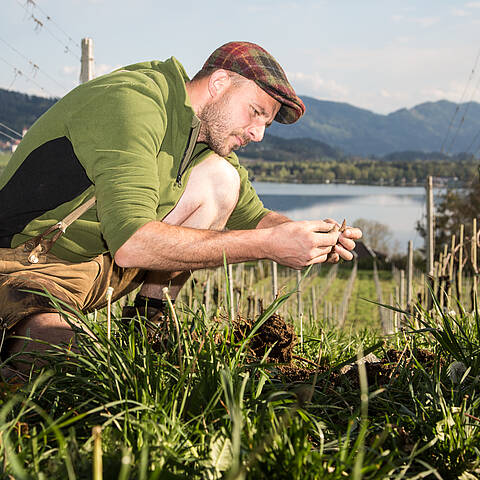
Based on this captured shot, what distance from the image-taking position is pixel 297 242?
77.9 inches

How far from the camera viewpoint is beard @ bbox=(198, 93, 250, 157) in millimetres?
2336

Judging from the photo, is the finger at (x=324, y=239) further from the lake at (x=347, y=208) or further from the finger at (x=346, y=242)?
the lake at (x=347, y=208)

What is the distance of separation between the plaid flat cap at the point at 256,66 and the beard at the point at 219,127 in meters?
0.14

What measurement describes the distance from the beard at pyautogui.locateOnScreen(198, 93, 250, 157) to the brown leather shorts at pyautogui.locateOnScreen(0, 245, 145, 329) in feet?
2.57

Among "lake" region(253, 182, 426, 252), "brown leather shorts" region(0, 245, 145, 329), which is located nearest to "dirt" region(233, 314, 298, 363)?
"brown leather shorts" region(0, 245, 145, 329)

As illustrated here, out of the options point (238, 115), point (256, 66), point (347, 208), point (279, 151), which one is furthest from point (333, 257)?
→ point (279, 151)

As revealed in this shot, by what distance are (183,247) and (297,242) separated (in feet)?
1.47

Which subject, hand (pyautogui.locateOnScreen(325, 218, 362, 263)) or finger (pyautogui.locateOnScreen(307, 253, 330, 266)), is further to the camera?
hand (pyautogui.locateOnScreen(325, 218, 362, 263))

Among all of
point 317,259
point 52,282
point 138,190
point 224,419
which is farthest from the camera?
point 52,282

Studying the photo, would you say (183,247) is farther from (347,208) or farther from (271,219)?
(347,208)

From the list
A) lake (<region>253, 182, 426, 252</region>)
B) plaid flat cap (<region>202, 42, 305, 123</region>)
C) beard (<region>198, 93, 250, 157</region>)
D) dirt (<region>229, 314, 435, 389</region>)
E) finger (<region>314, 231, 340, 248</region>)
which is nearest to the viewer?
dirt (<region>229, 314, 435, 389</region>)

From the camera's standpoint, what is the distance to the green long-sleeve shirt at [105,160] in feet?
6.10

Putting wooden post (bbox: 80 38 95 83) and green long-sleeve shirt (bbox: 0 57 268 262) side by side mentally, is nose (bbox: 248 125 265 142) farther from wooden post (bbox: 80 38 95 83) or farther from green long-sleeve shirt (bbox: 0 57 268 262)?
wooden post (bbox: 80 38 95 83)

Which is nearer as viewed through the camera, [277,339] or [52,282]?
[277,339]
